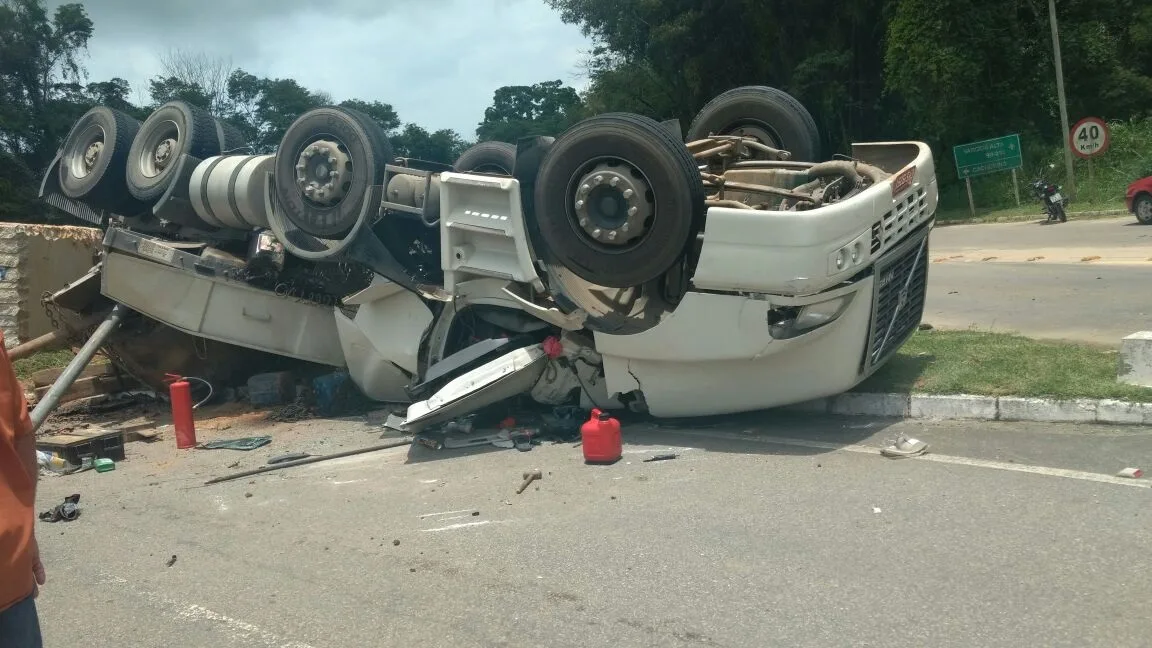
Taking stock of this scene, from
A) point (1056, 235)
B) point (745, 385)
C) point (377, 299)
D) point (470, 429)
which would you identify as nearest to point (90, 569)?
point (470, 429)

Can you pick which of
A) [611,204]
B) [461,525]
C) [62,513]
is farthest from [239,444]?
[611,204]

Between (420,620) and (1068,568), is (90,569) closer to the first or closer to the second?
(420,620)

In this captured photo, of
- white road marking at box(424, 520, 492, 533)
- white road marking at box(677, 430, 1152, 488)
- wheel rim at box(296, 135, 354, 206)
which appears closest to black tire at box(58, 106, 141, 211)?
wheel rim at box(296, 135, 354, 206)

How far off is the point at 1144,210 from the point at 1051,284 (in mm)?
7836

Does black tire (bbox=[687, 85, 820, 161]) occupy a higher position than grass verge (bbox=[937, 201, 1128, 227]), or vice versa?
black tire (bbox=[687, 85, 820, 161])

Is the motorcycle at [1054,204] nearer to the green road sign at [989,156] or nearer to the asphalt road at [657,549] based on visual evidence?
the green road sign at [989,156]

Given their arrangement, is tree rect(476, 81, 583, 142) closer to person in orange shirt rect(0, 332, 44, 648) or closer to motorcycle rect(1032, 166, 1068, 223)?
motorcycle rect(1032, 166, 1068, 223)

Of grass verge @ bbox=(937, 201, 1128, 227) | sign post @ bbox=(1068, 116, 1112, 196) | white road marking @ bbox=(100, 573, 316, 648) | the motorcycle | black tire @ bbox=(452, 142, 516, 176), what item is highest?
black tire @ bbox=(452, 142, 516, 176)

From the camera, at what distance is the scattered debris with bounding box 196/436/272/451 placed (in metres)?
7.20

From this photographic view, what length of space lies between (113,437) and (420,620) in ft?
15.0

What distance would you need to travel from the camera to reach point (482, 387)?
20.3 feet

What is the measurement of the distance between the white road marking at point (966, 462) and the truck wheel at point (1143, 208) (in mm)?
13694

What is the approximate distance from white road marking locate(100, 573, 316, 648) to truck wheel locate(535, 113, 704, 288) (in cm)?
295

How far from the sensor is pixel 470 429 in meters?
6.64
